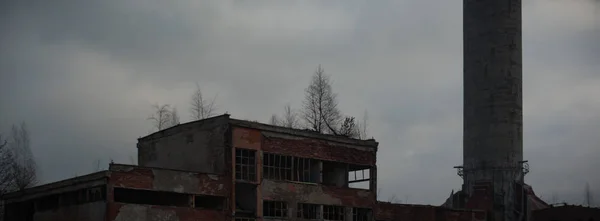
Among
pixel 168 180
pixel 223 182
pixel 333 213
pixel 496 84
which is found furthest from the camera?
pixel 496 84

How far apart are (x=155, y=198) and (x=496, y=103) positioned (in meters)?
28.1

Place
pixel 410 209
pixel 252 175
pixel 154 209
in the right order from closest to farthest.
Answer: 1. pixel 154 209
2. pixel 252 175
3. pixel 410 209

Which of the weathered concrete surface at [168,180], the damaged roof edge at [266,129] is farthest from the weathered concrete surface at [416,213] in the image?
the weathered concrete surface at [168,180]

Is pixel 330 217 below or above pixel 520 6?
below

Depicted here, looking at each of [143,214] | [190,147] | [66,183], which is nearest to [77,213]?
[66,183]

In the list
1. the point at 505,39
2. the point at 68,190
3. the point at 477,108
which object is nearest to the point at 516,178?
the point at 477,108

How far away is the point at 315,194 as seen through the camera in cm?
3173

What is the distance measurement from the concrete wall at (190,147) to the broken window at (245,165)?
2.41ft

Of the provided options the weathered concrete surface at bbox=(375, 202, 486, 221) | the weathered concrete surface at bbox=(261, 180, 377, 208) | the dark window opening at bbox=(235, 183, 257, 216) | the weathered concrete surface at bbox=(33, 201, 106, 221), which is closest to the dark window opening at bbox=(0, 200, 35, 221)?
the weathered concrete surface at bbox=(33, 201, 106, 221)

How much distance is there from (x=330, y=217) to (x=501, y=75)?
21.8m

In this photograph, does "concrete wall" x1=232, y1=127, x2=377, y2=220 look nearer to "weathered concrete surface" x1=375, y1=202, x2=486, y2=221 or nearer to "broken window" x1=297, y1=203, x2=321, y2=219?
"broken window" x1=297, y1=203, x2=321, y2=219

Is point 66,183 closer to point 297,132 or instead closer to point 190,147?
Result: point 190,147

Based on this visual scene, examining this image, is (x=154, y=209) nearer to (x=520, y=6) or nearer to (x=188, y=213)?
(x=188, y=213)

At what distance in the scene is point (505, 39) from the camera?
49.2 metres
